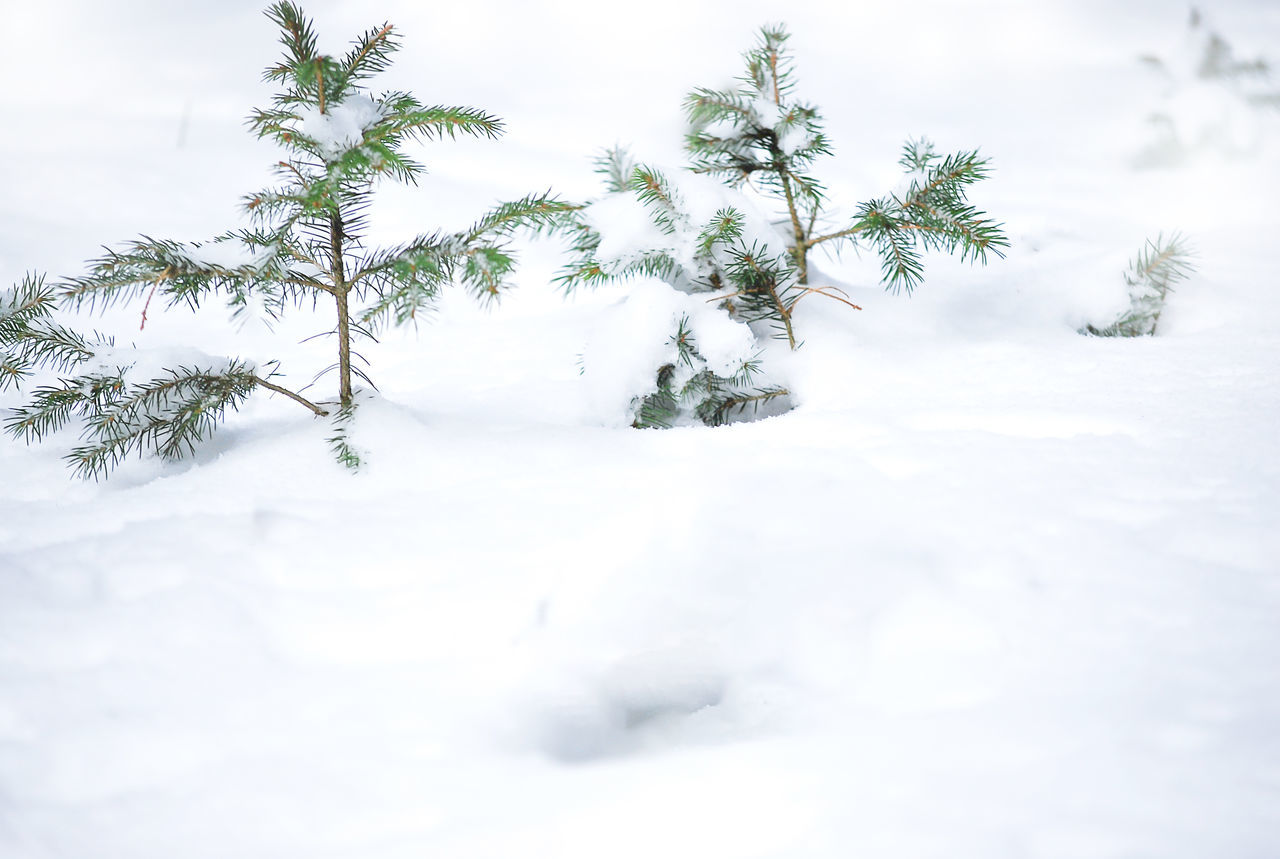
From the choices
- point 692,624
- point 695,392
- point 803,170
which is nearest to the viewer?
point 692,624

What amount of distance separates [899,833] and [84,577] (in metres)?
1.28

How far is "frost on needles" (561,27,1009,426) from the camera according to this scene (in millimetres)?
2025

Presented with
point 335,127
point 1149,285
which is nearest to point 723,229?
point 335,127

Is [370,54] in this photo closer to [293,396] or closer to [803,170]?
[293,396]

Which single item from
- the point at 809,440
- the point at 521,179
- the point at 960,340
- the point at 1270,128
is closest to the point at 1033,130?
the point at 1270,128

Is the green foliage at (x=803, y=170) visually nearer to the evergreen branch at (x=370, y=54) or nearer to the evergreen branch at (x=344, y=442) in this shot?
the evergreen branch at (x=370, y=54)

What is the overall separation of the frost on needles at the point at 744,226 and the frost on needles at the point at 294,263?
349mm

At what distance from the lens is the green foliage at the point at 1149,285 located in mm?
2311

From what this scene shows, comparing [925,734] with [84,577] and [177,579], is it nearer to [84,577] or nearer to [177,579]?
[177,579]

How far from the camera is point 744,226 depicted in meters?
2.07

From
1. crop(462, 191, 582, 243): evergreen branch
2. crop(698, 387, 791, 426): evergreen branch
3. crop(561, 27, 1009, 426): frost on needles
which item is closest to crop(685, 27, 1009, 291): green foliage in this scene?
crop(561, 27, 1009, 426): frost on needles

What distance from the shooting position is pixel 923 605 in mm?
1227

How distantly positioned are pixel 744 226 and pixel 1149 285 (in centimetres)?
120

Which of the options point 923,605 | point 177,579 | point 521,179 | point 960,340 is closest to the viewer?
point 923,605
